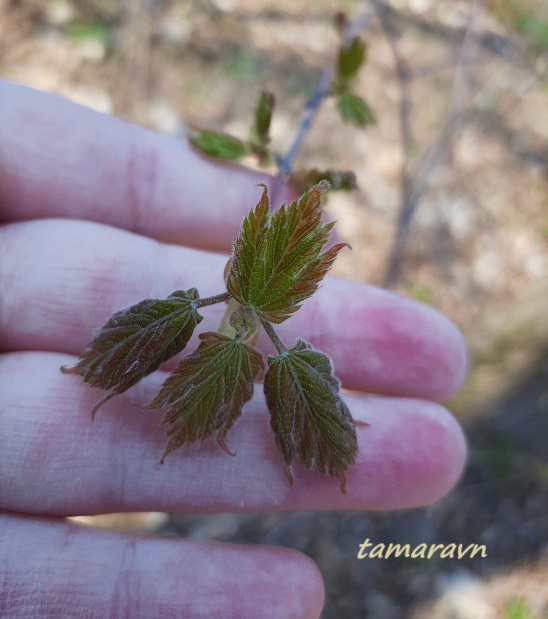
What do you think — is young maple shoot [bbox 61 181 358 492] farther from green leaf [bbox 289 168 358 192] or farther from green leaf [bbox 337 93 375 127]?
green leaf [bbox 337 93 375 127]

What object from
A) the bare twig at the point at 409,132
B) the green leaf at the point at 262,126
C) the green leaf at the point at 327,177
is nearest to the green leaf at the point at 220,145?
the green leaf at the point at 262,126

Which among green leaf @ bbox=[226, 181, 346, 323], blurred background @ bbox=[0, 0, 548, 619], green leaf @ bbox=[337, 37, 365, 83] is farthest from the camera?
blurred background @ bbox=[0, 0, 548, 619]

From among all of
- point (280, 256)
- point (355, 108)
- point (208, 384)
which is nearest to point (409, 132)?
point (355, 108)

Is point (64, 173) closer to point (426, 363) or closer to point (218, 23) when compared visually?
point (426, 363)

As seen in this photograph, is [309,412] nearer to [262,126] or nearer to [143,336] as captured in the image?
[143,336]

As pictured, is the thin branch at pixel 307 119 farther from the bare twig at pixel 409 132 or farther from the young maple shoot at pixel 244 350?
the bare twig at pixel 409 132

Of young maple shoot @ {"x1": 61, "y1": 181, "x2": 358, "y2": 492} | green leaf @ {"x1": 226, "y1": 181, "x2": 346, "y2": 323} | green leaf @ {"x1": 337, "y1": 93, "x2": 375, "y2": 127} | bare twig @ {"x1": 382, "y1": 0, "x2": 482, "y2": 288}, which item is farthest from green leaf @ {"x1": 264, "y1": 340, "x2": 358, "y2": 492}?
bare twig @ {"x1": 382, "y1": 0, "x2": 482, "y2": 288}

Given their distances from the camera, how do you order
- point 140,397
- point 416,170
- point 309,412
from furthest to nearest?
point 416,170 < point 140,397 < point 309,412
